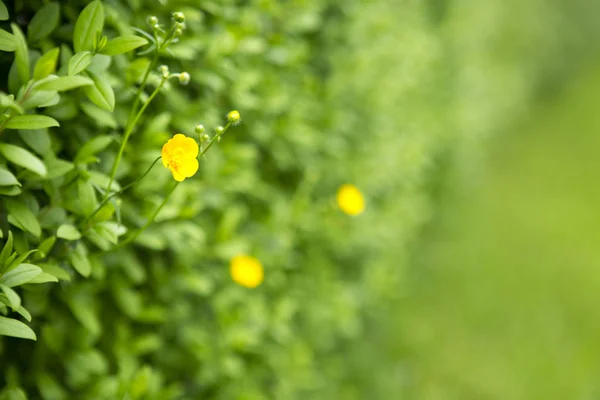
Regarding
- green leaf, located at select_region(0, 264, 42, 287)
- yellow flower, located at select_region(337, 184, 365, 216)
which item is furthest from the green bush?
yellow flower, located at select_region(337, 184, 365, 216)

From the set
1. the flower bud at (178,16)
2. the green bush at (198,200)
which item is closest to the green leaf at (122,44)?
the green bush at (198,200)

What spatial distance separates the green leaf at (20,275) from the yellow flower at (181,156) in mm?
293

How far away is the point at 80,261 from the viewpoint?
3.92ft

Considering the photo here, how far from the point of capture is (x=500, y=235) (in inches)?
193

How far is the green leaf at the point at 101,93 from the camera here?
1.08 meters

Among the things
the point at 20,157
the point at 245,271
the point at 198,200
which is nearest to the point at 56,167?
the point at 20,157

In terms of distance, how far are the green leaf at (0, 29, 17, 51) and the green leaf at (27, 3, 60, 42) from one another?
15 cm

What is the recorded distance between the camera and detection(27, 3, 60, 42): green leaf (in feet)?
3.83

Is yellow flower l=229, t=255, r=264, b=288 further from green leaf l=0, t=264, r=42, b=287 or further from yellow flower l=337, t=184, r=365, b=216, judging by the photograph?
green leaf l=0, t=264, r=42, b=287

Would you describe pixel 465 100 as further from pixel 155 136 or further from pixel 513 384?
pixel 155 136

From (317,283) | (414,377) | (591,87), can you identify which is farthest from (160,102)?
(591,87)

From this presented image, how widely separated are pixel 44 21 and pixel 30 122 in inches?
10.8

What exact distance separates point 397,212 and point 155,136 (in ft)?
6.94

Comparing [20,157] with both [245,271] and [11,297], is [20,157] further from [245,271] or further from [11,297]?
[245,271]
